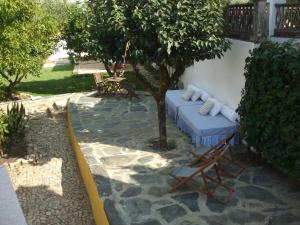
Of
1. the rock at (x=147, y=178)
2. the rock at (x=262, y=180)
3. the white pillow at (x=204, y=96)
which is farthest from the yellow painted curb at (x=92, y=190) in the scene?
the white pillow at (x=204, y=96)

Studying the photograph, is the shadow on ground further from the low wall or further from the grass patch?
the low wall

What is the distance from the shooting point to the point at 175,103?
1012 cm

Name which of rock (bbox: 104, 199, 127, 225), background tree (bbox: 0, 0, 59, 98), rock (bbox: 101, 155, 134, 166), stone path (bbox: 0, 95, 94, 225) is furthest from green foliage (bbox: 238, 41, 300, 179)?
background tree (bbox: 0, 0, 59, 98)

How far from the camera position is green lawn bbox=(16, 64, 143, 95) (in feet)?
54.2

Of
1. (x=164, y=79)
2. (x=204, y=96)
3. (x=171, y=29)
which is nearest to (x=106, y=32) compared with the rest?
(x=171, y=29)

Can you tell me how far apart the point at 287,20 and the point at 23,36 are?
850 centimetres

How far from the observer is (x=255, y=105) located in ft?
22.0

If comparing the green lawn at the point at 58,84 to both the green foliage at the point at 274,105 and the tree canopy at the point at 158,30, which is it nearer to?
the tree canopy at the point at 158,30

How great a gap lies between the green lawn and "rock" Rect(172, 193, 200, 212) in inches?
354

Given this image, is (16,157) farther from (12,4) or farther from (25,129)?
(12,4)

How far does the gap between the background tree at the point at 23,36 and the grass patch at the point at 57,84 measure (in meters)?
1.87

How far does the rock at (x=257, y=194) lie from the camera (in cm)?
595

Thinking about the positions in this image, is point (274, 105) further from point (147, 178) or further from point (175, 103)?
point (175, 103)

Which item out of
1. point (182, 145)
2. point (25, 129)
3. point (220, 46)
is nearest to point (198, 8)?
point (220, 46)
